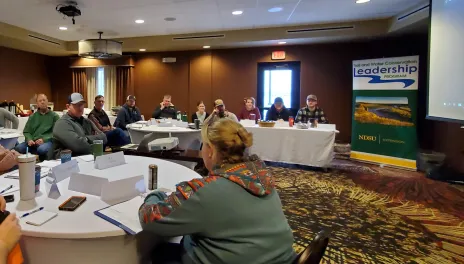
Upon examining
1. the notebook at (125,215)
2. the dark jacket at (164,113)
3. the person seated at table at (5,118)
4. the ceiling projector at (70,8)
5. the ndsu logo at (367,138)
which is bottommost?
the notebook at (125,215)

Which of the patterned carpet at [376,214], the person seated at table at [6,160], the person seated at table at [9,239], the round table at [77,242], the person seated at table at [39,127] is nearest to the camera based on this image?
the person seated at table at [9,239]

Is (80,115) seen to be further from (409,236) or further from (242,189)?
(409,236)

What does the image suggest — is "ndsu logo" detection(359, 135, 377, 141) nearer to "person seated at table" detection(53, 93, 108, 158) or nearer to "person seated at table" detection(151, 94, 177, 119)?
"person seated at table" detection(151, 94, 177, 119)

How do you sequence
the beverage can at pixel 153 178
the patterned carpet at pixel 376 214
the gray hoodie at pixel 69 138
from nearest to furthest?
the beverage can at pixel 153 178, the patterned carpet at pixel 376 214, the gray hoodie at pixel 69 138

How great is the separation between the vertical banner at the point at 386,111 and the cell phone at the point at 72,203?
5.01m

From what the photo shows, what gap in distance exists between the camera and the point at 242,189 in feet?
3.15

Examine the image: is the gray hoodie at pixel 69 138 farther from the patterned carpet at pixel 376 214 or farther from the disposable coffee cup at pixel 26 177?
the patterned carpet at pixel 376 214

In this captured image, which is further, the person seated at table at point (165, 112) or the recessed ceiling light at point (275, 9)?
the person seated at table at point (165, 112)

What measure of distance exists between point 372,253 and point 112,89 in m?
7.33

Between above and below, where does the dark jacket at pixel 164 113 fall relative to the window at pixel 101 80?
below

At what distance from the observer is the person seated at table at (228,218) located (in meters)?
0.93

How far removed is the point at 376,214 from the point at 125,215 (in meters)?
2.60

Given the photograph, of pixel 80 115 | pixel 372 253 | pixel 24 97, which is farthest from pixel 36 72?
pixel 372 253

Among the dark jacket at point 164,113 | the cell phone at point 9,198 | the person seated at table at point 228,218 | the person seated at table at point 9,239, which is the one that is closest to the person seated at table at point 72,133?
the cell phone at point 9,198
